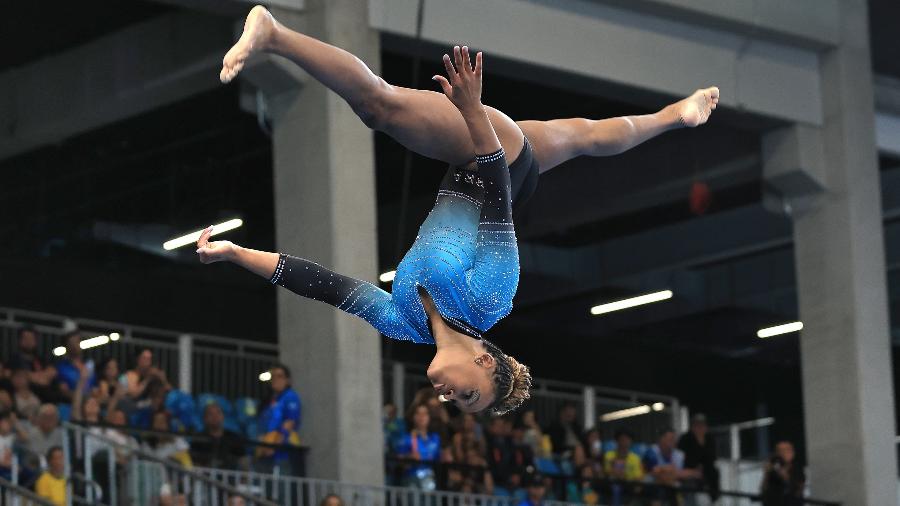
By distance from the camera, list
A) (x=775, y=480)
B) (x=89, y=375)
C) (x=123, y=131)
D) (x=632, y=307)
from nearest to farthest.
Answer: (x=89, y=375)
(x=775, y=480)
(x=123, y=131)
(x=632, y=307)

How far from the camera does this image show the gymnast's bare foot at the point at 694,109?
253 inches

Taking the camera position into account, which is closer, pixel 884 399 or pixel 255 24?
pixel 255 24

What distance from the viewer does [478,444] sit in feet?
41.2

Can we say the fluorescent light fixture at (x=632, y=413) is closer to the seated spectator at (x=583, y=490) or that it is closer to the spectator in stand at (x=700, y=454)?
the spectator in stand at (x=700, y=454)

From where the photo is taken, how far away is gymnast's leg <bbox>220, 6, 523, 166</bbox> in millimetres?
5227

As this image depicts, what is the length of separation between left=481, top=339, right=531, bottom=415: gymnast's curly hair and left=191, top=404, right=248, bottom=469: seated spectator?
5248mm

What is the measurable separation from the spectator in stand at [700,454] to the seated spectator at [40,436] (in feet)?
20.8

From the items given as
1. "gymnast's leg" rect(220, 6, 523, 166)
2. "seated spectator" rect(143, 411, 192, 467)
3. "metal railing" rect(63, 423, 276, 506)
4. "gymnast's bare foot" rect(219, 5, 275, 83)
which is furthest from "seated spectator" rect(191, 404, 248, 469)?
"gymnast's bare foot" rect(219, 5, 275, 83)

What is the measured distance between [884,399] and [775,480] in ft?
3.81

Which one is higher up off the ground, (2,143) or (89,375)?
(2,143)

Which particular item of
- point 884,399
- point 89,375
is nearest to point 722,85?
point 884,399

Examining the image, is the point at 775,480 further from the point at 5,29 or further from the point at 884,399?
the point at 5,29

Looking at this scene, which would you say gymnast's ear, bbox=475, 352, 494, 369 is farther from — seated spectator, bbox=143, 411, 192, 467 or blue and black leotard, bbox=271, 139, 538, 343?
seated spectator, bbox=143, 411, 192, 467

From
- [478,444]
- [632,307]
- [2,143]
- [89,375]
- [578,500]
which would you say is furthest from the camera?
[632,307]
